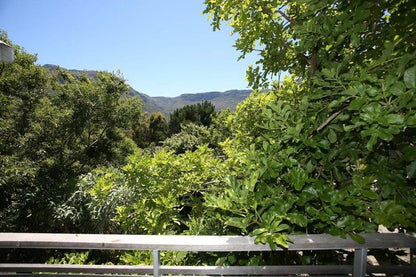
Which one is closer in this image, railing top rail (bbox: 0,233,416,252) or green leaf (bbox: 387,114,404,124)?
green leaf (bbox: 387,114,404,124)

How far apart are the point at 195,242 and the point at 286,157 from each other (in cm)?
68

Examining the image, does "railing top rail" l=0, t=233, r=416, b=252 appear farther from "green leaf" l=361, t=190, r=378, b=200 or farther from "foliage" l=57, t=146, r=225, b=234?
"foliage" l=57, t=146, r=225, b=234

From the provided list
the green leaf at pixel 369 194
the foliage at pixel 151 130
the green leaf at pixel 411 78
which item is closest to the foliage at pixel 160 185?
the green leaf at pixel 369 194

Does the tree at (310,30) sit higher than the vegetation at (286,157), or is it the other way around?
the tree at (310,30)

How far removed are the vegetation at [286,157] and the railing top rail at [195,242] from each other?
0.07 meters

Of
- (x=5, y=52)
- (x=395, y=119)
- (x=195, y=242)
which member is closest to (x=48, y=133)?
(x=5, y=52)

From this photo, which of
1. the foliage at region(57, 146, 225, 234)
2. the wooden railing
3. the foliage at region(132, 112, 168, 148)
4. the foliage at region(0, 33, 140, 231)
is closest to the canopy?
the foliage at region(57, 146, 225, 234)

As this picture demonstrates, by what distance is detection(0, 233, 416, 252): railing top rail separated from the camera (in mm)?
1128

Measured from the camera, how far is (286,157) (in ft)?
3.92

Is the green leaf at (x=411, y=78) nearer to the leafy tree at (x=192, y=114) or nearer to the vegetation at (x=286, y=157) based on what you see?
the vegetation at (x=286, y=157)

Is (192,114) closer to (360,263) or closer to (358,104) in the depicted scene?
(360,263)

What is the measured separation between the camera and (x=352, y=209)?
117 centimetres

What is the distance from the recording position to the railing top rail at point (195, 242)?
1128 millimetres

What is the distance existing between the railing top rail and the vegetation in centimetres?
7
